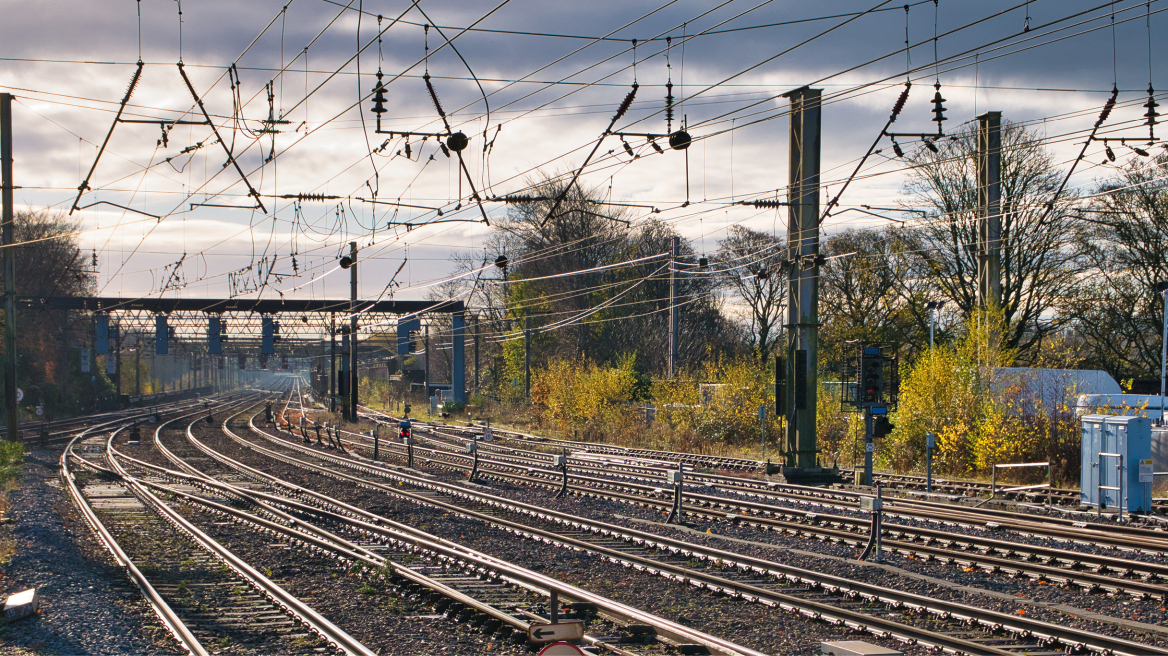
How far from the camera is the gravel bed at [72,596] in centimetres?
934

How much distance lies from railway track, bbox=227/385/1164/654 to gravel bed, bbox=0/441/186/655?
6.00 metres

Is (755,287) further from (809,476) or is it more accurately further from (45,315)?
(45,315)

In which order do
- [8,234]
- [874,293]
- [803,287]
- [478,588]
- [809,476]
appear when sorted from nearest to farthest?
[478,588], [809,476], [803,287], [8,234], [874,293]

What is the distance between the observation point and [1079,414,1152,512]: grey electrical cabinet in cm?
1631

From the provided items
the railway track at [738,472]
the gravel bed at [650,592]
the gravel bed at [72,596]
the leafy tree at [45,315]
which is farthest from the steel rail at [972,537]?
the leafy tree at [45,315]

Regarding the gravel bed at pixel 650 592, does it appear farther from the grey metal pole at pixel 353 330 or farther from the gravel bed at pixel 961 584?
the grey metal pole at pixel 353 330

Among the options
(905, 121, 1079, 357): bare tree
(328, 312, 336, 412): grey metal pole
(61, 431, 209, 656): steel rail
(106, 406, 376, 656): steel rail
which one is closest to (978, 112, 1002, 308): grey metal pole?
(905, 121, 1079, 357): bare tree

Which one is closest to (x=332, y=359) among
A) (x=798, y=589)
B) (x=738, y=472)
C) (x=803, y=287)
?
(x=738, y=472)

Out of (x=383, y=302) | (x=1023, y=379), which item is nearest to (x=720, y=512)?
(x=1023, y=379)

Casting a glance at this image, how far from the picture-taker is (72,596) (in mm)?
11266

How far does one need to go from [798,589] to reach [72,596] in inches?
345

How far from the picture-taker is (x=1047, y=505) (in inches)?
694

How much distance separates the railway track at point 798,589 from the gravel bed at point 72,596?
19.7 ft

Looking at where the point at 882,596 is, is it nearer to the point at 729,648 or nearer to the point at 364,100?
the point at 729,648
